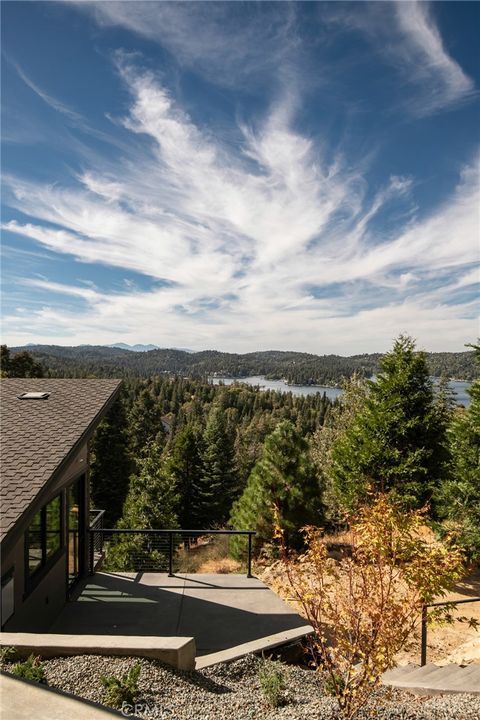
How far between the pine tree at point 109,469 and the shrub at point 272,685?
29892mm

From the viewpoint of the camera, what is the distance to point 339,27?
7246mm

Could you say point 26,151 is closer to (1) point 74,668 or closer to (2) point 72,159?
(2) point 72,159

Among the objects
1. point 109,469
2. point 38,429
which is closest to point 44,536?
point 38,429

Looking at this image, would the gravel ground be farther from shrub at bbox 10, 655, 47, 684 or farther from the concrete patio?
the concrete patio

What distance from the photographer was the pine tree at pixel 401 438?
11695 millimetres

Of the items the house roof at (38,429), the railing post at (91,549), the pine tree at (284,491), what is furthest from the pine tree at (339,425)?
the house roof at (38,429)

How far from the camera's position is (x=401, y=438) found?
1216 centimetres

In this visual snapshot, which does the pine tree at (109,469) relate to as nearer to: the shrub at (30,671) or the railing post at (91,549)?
the railing post at (91,549)

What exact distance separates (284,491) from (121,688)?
28.1 ft

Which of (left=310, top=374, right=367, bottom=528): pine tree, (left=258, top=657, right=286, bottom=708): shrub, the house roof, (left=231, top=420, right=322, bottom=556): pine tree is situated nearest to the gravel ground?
(left=258, top=657, right=286, bottom=708): shrub

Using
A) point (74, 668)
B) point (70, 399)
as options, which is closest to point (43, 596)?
point (74, 668)

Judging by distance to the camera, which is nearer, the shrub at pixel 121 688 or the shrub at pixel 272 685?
the shrub at pixel 121 688

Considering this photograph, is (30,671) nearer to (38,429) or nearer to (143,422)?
(38,429)

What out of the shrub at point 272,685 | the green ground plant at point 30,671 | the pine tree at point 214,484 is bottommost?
the pine tree at point 214,484
